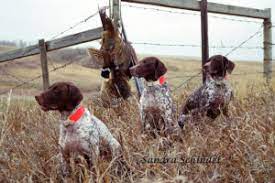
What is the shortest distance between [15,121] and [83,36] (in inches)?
74.8

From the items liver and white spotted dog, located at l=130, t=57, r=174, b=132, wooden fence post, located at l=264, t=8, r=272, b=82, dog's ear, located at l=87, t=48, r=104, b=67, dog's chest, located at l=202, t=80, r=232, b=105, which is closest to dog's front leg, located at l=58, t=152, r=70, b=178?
liver and white spotted dog, located at l=130, t=57, r=174, b=132

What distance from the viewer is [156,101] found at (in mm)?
4059

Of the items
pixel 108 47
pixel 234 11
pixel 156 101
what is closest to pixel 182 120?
pixel 156 101

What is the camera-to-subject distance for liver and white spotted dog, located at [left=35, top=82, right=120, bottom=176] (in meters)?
3.22

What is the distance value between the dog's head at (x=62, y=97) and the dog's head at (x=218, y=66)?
1296 millimetres

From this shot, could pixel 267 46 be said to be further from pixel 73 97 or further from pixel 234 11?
pixel 73 97

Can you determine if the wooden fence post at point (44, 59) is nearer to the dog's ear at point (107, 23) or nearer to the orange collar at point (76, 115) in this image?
the dog's ear at point (107, 23)

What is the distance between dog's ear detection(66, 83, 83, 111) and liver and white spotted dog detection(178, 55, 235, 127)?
4.06ft

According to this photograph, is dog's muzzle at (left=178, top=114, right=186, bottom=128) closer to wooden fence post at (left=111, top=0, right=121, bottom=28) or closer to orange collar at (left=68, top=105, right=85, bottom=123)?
orange collar at (left=68, top=105, right=85, bottom=123)

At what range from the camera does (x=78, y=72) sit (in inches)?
1148

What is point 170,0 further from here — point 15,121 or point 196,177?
point 196,177

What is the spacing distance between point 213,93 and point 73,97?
1.38 m

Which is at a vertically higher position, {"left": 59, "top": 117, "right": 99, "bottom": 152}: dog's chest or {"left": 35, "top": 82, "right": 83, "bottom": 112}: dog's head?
{"left": 35, "top": 82, "right": 83, "bottom": 112}: dog's head

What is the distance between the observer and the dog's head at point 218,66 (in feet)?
13.4
